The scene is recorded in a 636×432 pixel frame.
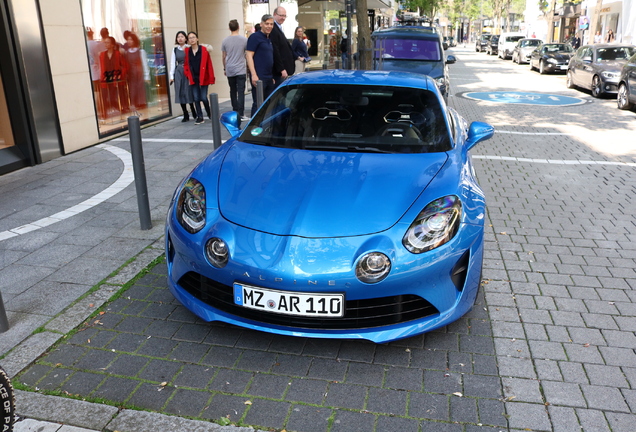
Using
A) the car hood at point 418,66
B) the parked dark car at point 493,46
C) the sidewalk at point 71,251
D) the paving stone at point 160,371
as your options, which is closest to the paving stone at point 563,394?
the sidewalk at point 71,251

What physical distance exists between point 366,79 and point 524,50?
97.7 feet

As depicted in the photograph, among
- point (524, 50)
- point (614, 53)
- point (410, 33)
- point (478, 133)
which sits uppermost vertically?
point (410, 33)

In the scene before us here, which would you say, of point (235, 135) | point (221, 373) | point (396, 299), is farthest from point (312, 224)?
point (235, 135)

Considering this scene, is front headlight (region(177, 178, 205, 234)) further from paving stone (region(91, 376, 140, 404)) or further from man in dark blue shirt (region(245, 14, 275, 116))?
man in dark blue shirt (region(245, 14, 275, 116))

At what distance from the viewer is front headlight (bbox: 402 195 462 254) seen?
9.77 feet

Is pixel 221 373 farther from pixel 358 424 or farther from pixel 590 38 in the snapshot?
pixel 590 38

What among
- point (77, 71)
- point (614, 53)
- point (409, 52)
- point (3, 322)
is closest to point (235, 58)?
point (77, 71)

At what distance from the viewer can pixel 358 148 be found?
3.92 metres

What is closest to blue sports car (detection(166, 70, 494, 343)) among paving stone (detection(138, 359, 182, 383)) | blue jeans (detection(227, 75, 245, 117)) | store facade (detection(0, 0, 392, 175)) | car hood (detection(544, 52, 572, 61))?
paving stone (detection(138, 359, 182, 383))

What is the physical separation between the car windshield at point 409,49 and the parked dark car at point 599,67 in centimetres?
547

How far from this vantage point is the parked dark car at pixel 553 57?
23.6 meters

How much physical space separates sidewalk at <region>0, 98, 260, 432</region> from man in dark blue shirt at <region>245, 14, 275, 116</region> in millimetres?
2243

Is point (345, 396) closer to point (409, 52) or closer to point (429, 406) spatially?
point (429, 406)

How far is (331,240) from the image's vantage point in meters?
2.94
